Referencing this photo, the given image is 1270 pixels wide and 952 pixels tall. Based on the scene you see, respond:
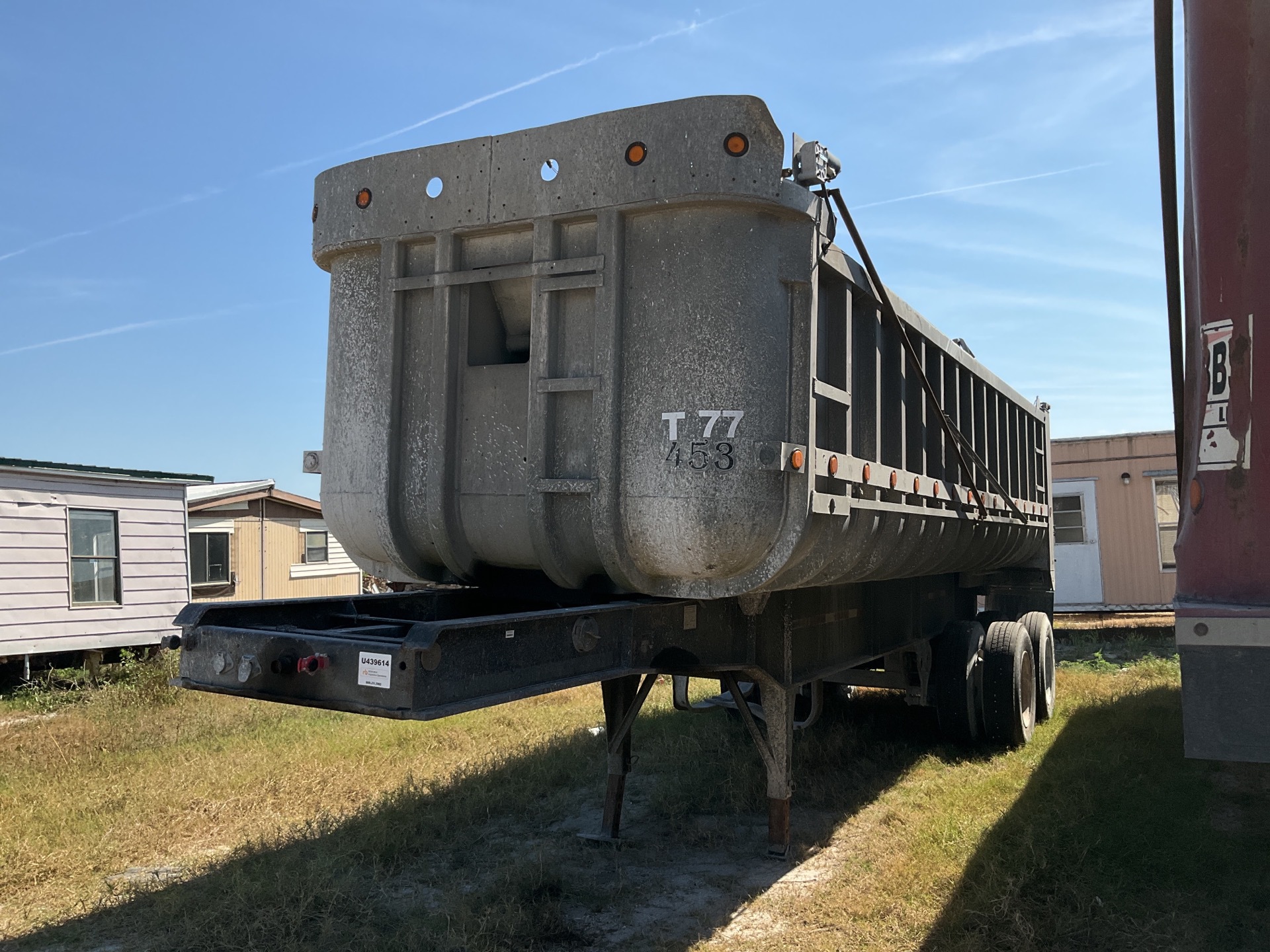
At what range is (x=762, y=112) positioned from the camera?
3.91 meters

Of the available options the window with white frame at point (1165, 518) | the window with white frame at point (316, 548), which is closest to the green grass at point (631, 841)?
the window with white frame at point (1165, 518)

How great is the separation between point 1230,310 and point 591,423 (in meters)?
2.30

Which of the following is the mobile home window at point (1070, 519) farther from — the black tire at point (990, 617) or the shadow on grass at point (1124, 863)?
the shadow on grass at point (1124, 863)

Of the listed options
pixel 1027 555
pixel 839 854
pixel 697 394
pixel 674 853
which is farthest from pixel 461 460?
pixel 1027 555

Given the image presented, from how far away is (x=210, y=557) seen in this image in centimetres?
1727

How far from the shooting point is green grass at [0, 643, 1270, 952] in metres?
4.35

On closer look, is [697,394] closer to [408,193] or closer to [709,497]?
[709,497]

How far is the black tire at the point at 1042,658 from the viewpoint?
8.80m

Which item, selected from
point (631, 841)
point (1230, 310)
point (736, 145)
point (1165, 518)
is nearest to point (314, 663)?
point (736, 145)

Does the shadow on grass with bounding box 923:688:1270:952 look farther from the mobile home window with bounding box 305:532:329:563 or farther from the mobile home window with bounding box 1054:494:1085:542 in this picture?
the mobile home window with bounding box 305:532:329:563

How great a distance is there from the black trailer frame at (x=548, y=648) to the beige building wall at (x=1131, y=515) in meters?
12.2

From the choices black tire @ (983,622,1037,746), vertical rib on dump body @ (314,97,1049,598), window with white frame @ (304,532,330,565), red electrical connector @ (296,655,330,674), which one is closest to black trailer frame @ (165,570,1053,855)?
red electrical connector @ (296,655,330,674)

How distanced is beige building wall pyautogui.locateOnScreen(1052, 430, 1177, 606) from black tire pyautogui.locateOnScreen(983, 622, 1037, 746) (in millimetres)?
11128

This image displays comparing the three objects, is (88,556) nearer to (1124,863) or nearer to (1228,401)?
(1124,863)
